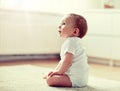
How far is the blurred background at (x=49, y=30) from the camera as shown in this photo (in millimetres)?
3750

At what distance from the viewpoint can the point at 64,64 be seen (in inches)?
75.2

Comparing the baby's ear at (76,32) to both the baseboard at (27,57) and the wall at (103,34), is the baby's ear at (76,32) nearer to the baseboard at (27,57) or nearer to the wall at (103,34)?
the wall at (103,34)

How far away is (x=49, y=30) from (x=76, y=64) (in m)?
2.36

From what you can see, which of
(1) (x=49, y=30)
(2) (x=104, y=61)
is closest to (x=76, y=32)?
(2) (x=104, y=61)

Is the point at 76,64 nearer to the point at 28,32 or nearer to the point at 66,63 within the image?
the point at 66,63

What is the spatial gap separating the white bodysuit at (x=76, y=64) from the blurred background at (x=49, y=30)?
1.88 m

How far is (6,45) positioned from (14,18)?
353mm

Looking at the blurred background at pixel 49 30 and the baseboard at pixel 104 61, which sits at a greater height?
the blurred background at pixel 49 30

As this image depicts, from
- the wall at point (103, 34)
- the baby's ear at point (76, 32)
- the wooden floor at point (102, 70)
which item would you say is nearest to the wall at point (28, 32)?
the wooden floor at point (102, 70)

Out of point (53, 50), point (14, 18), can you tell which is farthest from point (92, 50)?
point (14, 18)

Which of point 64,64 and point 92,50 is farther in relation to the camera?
point 92,50

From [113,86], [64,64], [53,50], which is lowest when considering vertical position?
[53,50]

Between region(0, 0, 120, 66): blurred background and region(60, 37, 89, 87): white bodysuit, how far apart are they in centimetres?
188

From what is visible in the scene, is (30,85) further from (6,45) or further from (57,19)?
(57,19)
